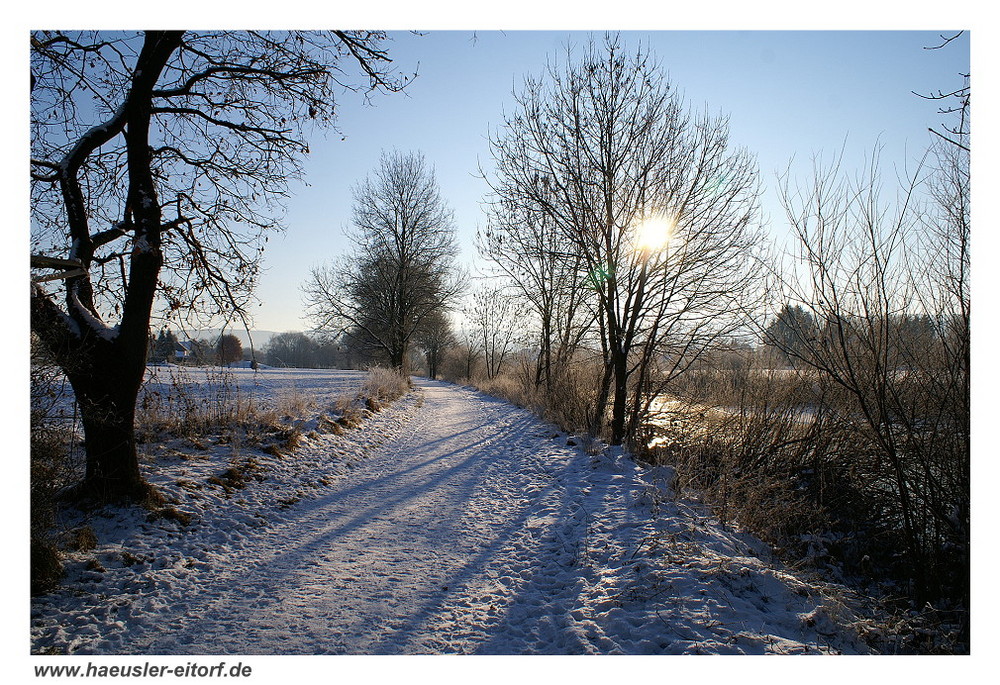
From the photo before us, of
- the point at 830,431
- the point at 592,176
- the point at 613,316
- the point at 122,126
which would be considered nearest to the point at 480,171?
the point at 592,176

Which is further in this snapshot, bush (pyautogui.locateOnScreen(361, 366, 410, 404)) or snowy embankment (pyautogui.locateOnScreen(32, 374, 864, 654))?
bush (pyautogui.locateOnScreen(361, 366, 410, 404))

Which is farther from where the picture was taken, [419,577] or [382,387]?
[382,387]

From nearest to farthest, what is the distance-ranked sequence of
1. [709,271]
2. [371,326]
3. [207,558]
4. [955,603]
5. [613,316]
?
[207,558]
[955,603]
[709,271]
[613,316]
[371,326]

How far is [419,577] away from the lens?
11.8 ft

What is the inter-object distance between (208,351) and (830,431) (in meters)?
8.67

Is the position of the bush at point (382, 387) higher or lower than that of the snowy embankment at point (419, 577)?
higher

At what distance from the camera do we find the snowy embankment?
275 centimetres

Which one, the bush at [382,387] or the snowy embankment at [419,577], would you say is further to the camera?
the bush at [382,387]

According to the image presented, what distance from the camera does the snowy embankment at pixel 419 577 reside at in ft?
9.01

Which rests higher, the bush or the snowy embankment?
the bush

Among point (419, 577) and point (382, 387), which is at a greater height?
point (382, 387)
